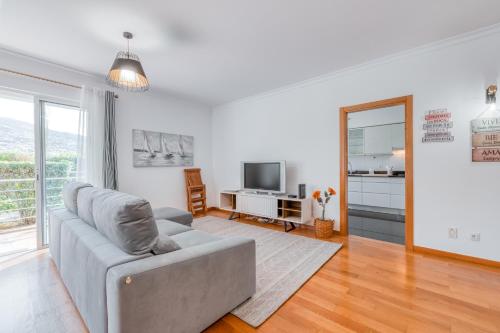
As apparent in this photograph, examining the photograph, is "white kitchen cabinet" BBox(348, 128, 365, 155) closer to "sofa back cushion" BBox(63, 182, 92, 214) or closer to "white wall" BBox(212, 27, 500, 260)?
"white wall" BBox(212, 27, 500, 260)

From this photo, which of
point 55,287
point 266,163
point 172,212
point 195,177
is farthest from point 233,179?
point 55,287

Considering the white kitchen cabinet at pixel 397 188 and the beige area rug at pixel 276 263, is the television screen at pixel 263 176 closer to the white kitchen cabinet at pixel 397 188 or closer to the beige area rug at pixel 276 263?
the beige area rug at pixel 276 263

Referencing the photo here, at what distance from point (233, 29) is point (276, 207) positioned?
2734mm

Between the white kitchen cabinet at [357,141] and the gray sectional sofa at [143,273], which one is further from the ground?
the white kitchen cabinet at [357,141]

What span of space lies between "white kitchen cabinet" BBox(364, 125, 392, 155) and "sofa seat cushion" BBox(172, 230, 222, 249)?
16.1ft

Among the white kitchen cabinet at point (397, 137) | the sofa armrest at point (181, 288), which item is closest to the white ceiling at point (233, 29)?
→ the sofa armrest at point (181, 288)

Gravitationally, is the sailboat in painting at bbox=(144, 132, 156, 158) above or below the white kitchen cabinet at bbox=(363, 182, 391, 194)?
above

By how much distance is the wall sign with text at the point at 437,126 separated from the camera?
8.70 feet

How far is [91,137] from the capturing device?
3.43 metres

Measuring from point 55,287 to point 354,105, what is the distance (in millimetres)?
4202

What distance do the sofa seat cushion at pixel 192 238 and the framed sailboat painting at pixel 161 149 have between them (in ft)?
8.08

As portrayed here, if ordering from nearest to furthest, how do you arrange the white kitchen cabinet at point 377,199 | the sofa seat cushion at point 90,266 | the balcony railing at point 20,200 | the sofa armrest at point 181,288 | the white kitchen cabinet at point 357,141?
the sofa armrest at point 181,288 < the sofa seat cushion at point 90,266 < the balcony railing at point 20,200 < the white kitchen cabinet at point 377,199 < the white kitchen cabinet at point 357,141

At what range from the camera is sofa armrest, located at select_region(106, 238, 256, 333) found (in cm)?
115

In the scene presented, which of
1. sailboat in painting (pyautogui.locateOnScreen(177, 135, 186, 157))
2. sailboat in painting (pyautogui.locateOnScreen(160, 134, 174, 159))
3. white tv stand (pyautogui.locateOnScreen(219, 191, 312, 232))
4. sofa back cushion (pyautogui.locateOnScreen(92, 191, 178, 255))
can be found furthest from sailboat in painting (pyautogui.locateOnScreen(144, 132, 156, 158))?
sofa back cushion (pyautogui.locateOnScreen(92, 191, 178, 255))
